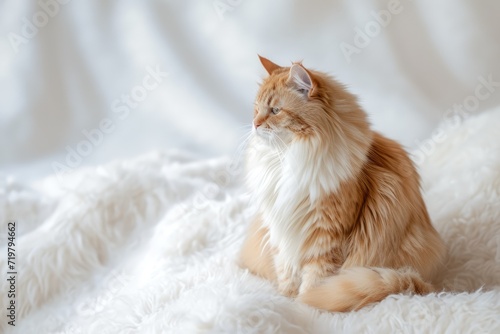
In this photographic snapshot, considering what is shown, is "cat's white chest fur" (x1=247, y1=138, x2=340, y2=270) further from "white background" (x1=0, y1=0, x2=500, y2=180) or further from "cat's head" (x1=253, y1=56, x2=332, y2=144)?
"white background" (x1=0, y1=0, x2=500, y2=180)

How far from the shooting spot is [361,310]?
1192 millimetres

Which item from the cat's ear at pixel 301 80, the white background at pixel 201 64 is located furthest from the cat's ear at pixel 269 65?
the white background at pixel 201 64

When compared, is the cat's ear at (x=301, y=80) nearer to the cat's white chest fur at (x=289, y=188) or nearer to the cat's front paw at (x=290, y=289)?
the cat's white chest fur at (x=289, y=188)

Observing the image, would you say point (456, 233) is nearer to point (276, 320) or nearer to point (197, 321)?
point (276, 320)

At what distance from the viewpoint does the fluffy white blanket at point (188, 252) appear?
3.81 ft

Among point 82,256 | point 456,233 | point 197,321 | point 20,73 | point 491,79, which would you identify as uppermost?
point 491,79

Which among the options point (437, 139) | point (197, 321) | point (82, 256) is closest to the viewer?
point (197, 321)

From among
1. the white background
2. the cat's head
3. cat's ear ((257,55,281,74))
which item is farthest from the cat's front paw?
the white background

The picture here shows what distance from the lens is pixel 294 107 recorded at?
3.97 feet

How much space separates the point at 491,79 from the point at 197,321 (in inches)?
60.3

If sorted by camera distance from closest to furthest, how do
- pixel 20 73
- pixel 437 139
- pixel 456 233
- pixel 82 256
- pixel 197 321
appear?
pixel 197 321, pixel 456 233, pixel 82 256, pixel 437 139, pixel 20 73

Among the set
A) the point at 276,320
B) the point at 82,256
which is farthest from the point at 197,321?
the point at 82,256

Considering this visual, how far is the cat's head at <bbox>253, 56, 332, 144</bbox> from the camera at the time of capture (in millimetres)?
1200

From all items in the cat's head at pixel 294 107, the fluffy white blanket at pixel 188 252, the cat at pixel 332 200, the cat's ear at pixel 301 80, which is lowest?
the fluffy white blanket at pixel 188 252
